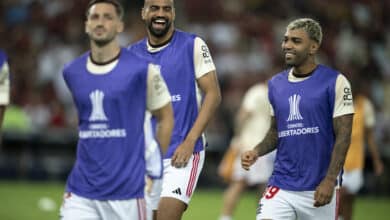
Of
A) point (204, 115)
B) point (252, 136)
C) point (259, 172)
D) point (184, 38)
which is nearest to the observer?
point (204, 115)

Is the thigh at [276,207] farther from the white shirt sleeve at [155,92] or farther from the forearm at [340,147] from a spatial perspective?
the white shirt sleeve at [155,92]

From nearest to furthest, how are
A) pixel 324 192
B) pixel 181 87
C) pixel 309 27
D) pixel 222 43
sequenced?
pixel 324 192
pixel 309 27
pixel 181 87
pixel 222 43

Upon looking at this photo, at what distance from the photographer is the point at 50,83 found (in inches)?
858

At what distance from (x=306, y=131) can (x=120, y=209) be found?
208 centimetres

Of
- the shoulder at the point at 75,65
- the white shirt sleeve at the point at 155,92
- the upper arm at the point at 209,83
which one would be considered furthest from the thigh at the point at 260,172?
the shoulder at the point at 75,65

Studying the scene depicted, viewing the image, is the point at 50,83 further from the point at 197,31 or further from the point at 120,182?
the point at 120,182

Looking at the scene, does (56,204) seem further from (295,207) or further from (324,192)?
(324,192)

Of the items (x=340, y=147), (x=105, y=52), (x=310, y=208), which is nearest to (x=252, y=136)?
(x=310, y=208)

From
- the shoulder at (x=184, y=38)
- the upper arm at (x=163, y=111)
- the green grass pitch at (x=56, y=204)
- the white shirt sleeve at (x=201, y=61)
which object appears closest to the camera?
the upper arm at (x=163, y=111)

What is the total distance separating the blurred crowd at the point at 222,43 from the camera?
20828mm

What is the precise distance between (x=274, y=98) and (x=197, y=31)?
13.9m

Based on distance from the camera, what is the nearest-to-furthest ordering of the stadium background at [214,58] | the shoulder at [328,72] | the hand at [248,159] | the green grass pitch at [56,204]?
1. the shoulder at [328,72]
2. the hand at [248,159]
3. the green grass pitch at [56,204]
4. the stadium background at [214,58]

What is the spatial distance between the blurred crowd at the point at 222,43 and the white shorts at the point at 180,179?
11544 millimetres

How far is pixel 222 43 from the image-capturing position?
22.4 metres
